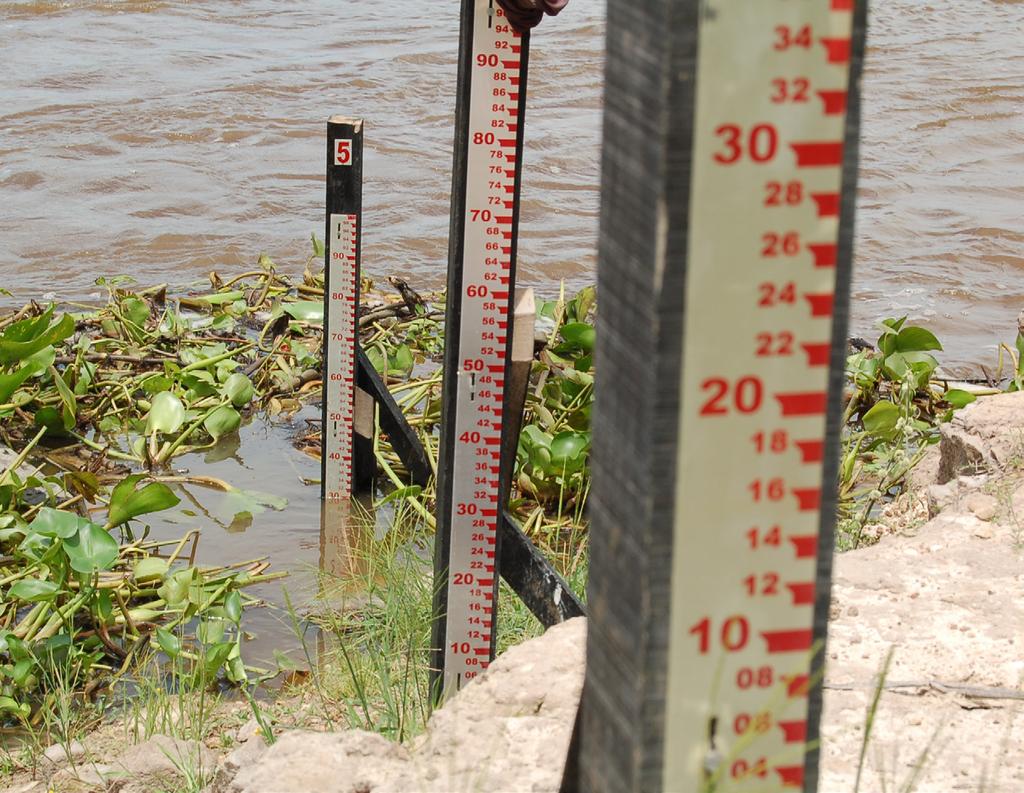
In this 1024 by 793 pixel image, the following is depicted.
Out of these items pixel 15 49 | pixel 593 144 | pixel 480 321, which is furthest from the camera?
pixel 15 49

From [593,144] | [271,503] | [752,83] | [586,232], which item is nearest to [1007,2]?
[593,144]

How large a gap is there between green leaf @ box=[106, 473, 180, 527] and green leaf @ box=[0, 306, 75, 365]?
1289 mm

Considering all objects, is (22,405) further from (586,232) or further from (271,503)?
(586,232)

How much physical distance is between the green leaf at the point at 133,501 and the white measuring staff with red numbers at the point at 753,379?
3.15 m

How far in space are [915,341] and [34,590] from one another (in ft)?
12.9

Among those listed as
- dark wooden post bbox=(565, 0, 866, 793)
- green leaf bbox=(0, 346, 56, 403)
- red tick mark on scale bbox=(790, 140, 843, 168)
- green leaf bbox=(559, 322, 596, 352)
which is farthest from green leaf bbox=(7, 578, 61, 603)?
red tick mark on scale bbox=(790, 140, 843, 168)

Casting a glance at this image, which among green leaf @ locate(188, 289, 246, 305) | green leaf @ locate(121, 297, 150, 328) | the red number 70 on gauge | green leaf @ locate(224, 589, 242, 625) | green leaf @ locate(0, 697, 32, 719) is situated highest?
the red number 70 on gauge

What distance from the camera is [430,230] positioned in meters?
9.00

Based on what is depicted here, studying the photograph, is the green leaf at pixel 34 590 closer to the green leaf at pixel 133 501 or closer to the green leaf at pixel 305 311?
the green leaf at pixel 133 501

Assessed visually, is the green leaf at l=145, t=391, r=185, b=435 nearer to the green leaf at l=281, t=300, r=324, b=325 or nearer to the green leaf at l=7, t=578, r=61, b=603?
the green leaf at l=281, t=300, r=324, b=325

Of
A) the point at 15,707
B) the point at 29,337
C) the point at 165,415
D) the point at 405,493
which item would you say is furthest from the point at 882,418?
the point at 29,337

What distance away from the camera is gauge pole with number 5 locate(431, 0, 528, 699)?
10.2ft

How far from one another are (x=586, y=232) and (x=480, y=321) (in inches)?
238

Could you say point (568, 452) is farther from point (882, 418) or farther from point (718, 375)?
point (718, 375)
